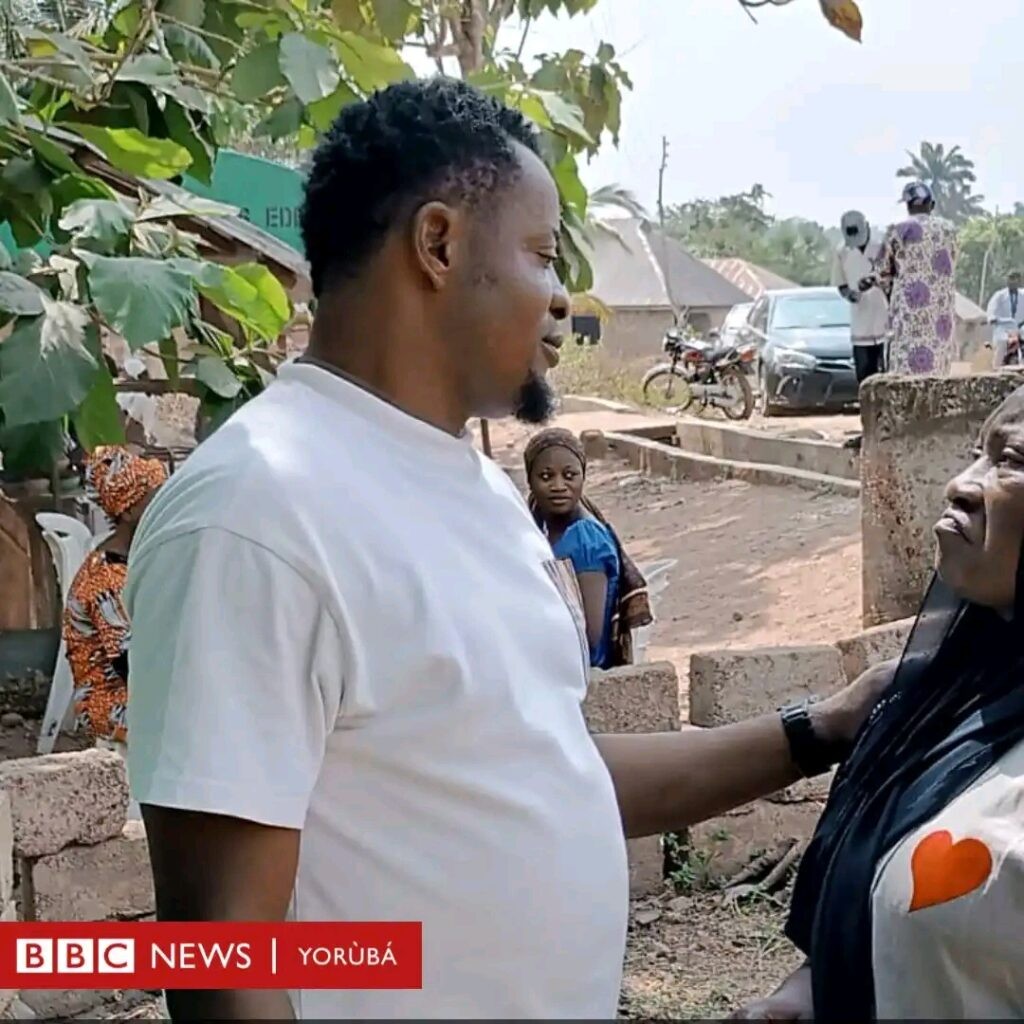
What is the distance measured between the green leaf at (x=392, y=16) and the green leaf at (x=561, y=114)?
359 mm

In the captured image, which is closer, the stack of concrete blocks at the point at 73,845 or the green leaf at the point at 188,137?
the green leaf at the point at 188,137

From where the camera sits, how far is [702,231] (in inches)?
2282

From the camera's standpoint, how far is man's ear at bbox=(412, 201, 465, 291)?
143 centimetres

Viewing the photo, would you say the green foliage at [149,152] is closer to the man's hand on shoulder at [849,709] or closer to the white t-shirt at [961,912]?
the man's hand on shoulder at [849,709]

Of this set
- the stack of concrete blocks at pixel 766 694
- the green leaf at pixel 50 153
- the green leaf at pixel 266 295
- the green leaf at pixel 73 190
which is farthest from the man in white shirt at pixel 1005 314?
the green leaf at pixel 50 153

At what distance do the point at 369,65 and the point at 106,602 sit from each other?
218 cm

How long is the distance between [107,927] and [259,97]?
5.80 ft

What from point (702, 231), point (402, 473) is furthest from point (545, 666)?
point (702, 231)

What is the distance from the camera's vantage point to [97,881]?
356 cm

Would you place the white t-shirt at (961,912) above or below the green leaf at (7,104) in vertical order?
below

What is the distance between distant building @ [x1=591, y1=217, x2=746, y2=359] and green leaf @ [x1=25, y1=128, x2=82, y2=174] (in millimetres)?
31091

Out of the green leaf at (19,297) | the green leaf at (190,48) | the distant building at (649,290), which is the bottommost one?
the green leaf at (19,297)

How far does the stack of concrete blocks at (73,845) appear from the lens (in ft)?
11.3

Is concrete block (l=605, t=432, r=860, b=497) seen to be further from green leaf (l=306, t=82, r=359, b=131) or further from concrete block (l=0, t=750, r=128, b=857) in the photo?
green leaf (l=306, t=82, r=359, b=131)
